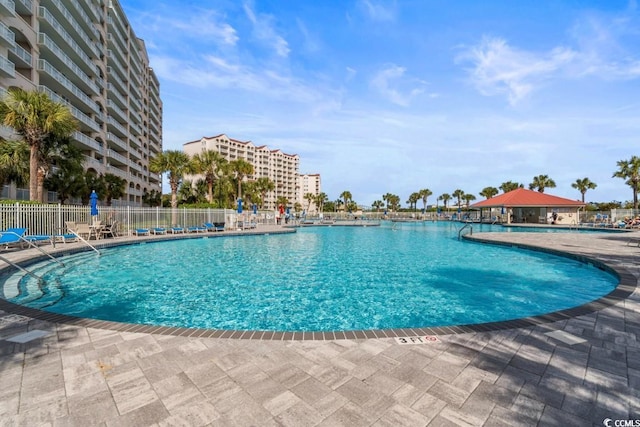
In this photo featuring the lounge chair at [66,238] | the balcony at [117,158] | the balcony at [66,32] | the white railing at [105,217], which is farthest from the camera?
the balcony at [117,158]

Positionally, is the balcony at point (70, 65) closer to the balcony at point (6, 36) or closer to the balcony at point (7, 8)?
the balcony at point (7, 8)

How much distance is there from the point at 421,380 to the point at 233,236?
19424mm

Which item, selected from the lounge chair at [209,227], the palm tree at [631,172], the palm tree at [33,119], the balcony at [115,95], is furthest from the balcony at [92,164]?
the palm tree at [631,172]

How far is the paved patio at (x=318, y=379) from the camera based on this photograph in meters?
2.25

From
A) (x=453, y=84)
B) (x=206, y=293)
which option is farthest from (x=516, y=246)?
(x=206, y=293)

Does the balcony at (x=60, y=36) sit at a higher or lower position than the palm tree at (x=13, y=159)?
higher

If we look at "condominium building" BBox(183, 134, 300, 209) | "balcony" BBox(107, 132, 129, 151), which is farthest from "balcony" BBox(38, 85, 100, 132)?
"condominium building" BBox(183, 134, 300, 209)

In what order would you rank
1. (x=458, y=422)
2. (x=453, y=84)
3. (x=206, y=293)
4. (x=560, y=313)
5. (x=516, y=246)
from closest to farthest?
1. (x=458, y=422)
2. (x=560, y=313)
3. (x=206, y=293)
4. (x=516, y=246)
5. (x=453, y=84)

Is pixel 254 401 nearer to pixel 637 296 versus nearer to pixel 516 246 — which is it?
pixel 637 296

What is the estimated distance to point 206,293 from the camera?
290 inches

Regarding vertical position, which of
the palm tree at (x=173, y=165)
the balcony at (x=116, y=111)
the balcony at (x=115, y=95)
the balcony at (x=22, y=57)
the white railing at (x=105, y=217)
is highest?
the balcony at (x=115, y=95)

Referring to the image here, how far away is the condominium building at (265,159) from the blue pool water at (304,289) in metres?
85.6

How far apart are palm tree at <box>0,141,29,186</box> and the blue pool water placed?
12517mm

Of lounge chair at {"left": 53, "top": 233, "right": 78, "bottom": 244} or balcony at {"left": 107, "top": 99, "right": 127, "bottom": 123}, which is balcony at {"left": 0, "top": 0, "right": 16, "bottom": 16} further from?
lounge chair at {"left": 53, "top": 233, "right": 78, "bottom": 244}
